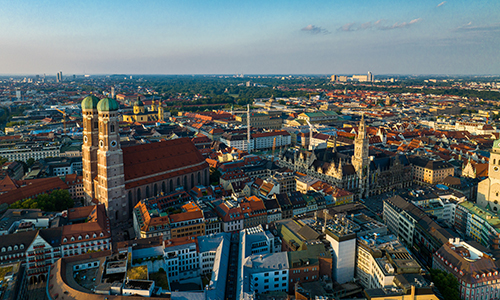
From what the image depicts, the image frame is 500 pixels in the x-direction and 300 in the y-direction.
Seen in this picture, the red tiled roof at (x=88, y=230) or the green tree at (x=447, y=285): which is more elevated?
the red tiled roof at (x=88, y=230)

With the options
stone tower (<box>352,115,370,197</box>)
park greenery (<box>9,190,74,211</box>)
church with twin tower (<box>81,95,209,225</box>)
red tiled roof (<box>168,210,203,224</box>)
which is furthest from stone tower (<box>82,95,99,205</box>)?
stone tower (<box>352,115,370,197</box>)

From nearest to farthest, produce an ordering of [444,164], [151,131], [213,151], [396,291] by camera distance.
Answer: [396,291] < [444,164] < [213,151] < [151,131]

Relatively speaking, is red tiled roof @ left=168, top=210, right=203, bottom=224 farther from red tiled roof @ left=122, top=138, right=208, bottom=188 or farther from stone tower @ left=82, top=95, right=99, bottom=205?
stone tower @ left=82, top=95, right=99, bottom=205

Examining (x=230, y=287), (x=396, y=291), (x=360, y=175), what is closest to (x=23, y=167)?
(x=230, y=287)

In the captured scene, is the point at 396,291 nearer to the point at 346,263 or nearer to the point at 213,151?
the point at 346,263

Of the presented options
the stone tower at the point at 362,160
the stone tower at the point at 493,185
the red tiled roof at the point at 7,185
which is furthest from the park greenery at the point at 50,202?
the stone tower at the point at 493,185

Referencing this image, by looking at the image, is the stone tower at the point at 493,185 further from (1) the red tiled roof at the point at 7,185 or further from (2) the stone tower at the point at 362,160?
(1) the red tiled roof at the point at 7,185
